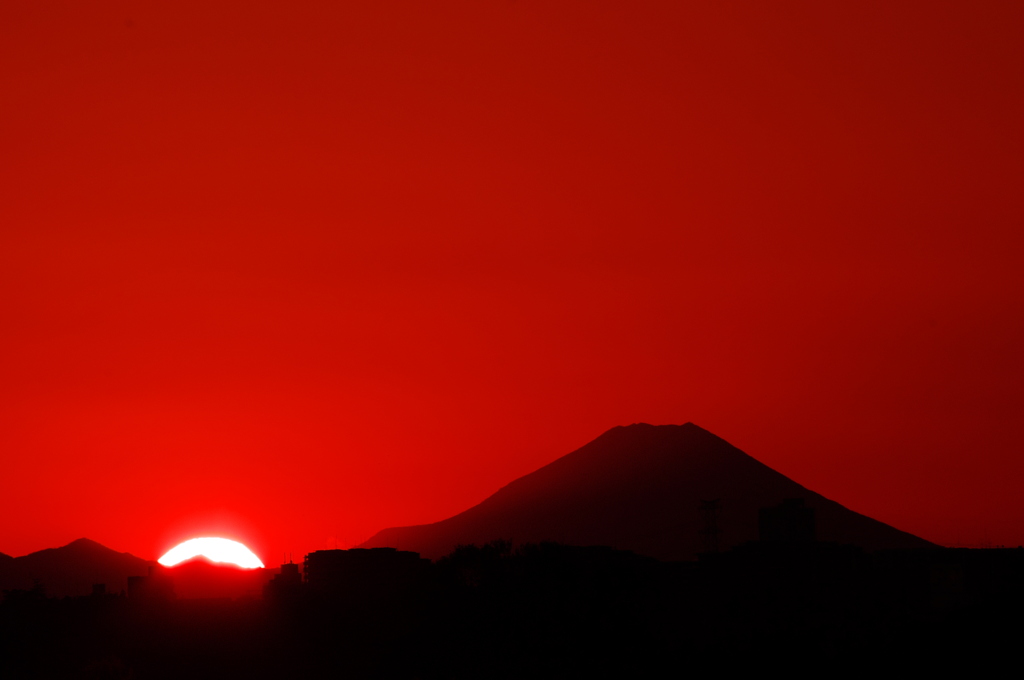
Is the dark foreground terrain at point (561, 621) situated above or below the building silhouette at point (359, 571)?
below

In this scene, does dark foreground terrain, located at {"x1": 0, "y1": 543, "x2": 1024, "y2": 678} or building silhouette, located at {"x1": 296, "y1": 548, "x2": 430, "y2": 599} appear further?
building silhouette, located at {"x1": 296, "y1": 548, "x2": 430, "y2": 599}

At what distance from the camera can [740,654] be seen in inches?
3177

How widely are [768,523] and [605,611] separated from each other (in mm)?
98388

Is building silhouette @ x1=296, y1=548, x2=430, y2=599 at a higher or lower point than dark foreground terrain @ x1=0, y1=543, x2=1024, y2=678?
higher

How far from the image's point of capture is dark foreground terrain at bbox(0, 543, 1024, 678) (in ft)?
261

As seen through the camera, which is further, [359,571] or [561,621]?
[359,571]

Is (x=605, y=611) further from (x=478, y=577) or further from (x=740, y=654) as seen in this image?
(x=478, y=577)

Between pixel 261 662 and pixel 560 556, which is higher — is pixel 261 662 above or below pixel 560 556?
below

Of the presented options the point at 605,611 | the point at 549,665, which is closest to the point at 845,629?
the point at 605,611

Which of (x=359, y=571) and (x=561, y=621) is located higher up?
(x=359, y=571)

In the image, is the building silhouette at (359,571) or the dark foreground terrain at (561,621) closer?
the dark foreground terrain at (561,621)

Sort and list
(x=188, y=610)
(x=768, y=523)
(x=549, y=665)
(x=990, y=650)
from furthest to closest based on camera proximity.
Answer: (x=768, y=523)
(x=188, y=610)
(x=549, y=665)
(x=990, y=650)

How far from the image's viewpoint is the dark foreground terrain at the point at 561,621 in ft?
261

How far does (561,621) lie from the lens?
84.2 m
